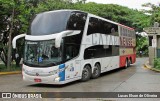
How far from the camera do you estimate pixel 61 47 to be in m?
13.0

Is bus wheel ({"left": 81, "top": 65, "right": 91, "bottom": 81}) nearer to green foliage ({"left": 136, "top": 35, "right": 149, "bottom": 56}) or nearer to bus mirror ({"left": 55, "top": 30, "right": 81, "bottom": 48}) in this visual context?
bus mirror ({"left": 55, "top": 30, "right": 81, "bottom": 48})

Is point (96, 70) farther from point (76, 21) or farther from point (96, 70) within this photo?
point (76, 21)

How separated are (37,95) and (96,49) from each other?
20.9 feet

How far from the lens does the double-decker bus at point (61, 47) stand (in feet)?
42.5

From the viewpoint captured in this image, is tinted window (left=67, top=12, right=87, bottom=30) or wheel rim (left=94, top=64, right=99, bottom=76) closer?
tinted window (left=67, top=12, right=87, bottom=30)

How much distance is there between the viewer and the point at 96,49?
1673 cm

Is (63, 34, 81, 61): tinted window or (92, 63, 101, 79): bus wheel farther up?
(63, 34, 81, 61): tinted window

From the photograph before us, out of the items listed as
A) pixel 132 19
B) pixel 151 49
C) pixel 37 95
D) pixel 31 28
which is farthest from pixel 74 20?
pixel 132 19

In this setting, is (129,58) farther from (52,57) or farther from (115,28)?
(52,57)

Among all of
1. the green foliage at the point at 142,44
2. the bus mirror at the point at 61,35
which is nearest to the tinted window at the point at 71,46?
the bus mirror at the point at 61,35

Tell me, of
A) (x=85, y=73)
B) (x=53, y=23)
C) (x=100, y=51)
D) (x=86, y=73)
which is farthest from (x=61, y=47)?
(x=100, y=51)

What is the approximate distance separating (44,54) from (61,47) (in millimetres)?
844

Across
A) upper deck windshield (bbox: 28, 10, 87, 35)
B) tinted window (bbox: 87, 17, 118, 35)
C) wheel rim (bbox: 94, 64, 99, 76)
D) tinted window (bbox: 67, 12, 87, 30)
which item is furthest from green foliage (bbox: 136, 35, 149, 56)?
upper deck windshield (bbox: 28, 10, 87, 35)

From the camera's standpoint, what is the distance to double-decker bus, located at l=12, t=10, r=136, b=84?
13.0m
